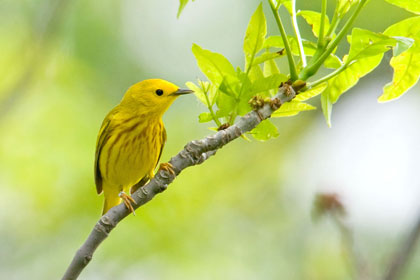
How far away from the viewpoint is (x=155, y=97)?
5168 millimetres

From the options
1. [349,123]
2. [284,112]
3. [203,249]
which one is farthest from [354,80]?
[349,123]

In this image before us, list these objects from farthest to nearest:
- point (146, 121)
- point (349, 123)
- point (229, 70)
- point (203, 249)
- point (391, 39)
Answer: point (349, 123) → point (203, 249) → point (146, 121) → point (229, 70) → point (391, 39)

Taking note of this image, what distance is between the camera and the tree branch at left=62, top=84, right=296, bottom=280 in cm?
245

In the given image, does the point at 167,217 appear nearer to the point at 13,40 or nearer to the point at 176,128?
the point at 176,128

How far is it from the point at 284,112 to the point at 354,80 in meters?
0.37

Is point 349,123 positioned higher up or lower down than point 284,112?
lower down

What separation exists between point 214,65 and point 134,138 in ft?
8.07

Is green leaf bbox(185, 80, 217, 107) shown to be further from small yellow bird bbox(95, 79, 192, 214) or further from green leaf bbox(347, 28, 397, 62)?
small yellow bird bbox(95, 79, 192, 214)

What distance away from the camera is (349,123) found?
9.07 meters

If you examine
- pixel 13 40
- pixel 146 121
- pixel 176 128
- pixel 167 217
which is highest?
pixel 13 40

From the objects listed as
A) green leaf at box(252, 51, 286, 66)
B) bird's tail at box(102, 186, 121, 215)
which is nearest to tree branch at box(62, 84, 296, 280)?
green leaf at box(252, 51, 286, 66)

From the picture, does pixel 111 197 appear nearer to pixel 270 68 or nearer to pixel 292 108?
pixel 270 68

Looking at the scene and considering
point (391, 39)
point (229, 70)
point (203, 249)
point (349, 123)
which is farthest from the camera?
point (349, 123)

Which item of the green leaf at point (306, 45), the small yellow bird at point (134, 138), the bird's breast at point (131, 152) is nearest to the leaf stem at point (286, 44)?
the green leaf at point (306, 45)
